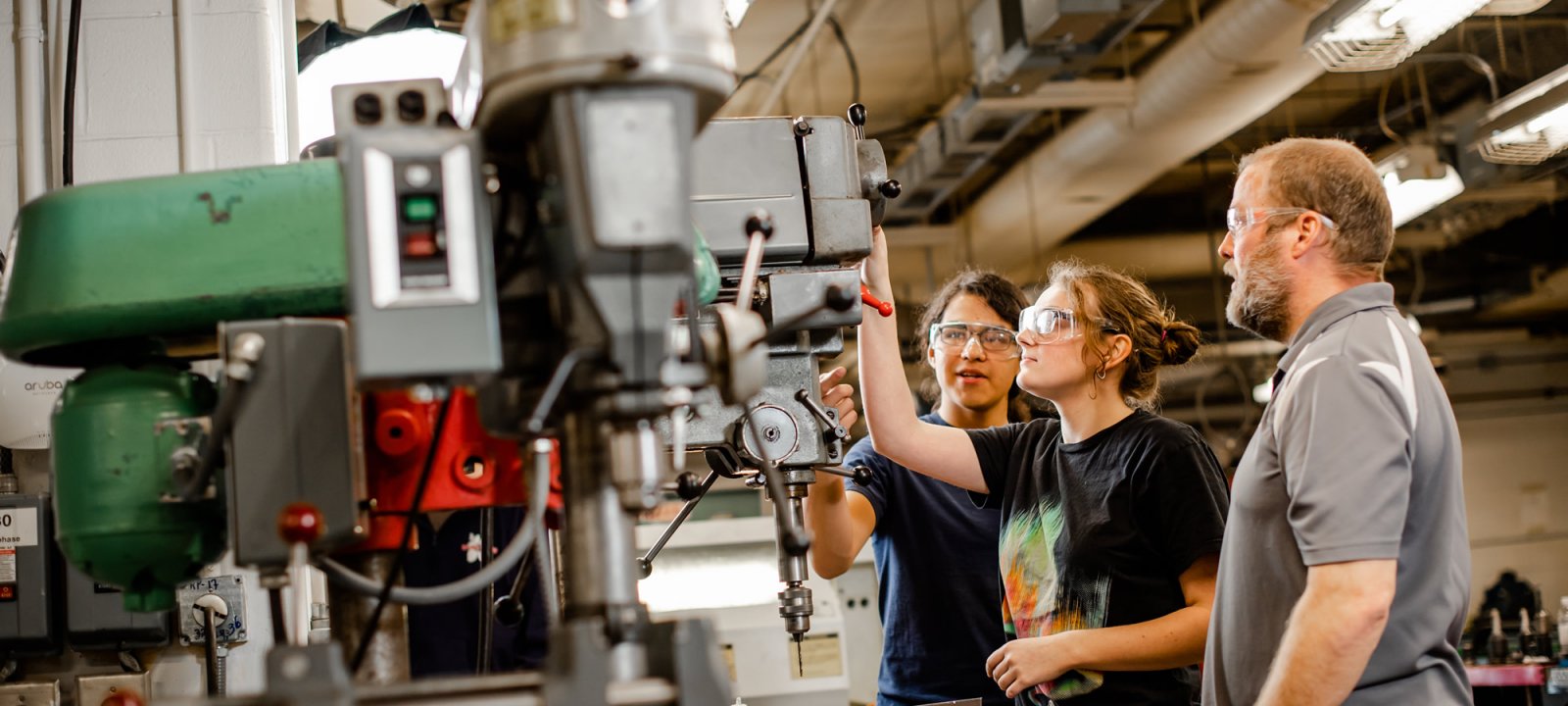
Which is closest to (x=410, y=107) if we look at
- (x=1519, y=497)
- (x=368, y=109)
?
(x=368, y=109)

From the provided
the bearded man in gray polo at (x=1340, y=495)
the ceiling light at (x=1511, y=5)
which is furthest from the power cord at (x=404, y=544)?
the ceiling light at (x=1511, y=5)

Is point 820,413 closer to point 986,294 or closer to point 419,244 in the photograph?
point 419,244

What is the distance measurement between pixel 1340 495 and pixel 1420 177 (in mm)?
4069

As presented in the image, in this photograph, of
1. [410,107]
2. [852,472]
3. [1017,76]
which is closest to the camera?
[410,107]

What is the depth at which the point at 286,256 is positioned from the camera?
115 centimetres

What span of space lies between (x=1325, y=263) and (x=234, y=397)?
1.33m

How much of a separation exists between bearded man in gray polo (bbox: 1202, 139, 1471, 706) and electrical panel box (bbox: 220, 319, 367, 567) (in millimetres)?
1021

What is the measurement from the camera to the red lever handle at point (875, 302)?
173cm

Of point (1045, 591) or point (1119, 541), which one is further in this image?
point (1045, 591)

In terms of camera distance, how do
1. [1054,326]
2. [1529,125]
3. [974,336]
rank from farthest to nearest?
1. [1529,125]
2. [974,336]
3. [1054,326]

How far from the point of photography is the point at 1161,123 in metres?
4.82

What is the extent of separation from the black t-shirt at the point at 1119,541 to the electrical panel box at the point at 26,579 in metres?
1.49

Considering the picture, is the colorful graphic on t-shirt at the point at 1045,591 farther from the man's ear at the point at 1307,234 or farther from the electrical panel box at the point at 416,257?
the electrical panel box at the point at 416,257

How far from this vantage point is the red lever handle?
173cm
